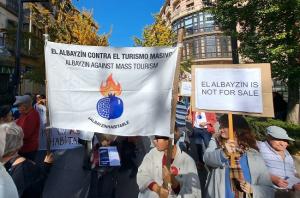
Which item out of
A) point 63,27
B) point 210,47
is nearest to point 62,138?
point 63,27

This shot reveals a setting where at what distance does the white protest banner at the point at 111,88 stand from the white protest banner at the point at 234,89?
0.34m

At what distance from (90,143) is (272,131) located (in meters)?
2.51

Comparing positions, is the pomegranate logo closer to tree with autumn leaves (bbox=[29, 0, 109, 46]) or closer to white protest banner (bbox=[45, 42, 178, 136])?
white protest banner (bbox=[45, 42, 178, 136])

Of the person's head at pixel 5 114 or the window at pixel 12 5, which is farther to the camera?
the window at pixel 12 5

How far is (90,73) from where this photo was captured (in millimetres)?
3270

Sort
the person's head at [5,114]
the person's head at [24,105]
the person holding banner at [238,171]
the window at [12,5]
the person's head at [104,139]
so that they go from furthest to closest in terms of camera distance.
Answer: the window at [12,5] → the person's head at [24,105] → the person's head at [104,139] → the person's head at [5,114] → the person holding banner at [238,171]

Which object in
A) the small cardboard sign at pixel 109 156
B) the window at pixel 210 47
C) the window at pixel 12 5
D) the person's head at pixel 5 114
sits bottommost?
the small cardboard sign at pixel 109 156

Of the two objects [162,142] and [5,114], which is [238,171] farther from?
[5,114]

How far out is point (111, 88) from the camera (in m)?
3.19

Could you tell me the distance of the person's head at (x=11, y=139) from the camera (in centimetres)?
234

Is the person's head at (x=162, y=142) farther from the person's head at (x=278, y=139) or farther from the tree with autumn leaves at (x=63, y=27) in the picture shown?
the tree with autumn leaves at (x=63, y=27)

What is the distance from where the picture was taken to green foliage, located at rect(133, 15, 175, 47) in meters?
26.5

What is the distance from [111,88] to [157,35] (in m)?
24.1

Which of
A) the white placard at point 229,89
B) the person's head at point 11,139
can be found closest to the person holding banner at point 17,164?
the person's head at point 11,139
